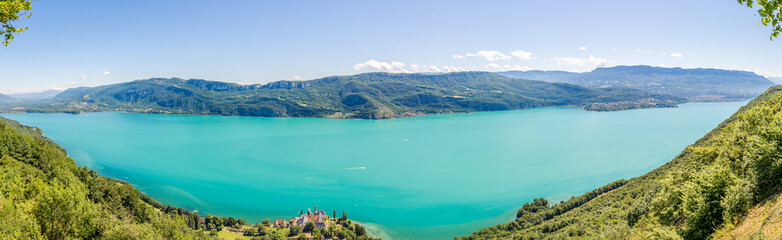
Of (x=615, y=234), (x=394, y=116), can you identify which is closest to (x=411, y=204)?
(x=615, y=234)

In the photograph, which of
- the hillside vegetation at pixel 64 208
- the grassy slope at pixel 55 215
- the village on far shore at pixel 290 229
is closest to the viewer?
the grassy slope at pixel 55 215

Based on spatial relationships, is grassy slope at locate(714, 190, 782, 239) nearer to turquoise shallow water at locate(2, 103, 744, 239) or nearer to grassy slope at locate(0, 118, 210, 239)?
grassy slope at locate(0, 118, 210, 239)

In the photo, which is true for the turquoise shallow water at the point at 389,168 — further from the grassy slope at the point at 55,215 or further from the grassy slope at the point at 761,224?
the grassy slope at the point at 761,224

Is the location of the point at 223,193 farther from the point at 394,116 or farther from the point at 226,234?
the point at 394,116

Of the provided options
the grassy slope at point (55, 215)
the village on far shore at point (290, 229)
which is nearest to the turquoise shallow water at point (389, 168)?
the village on far shore at point (290, 229)

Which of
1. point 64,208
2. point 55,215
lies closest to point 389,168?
point 64,208
